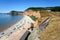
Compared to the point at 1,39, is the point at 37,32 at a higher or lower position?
higher

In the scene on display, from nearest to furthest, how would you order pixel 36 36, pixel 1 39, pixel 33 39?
pixel 33 39 → pixel 36 36 → pixel 1 39

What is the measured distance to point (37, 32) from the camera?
6.95 meters

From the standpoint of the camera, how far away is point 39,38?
6.45m

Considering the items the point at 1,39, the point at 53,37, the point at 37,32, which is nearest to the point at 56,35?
the point at 53,37

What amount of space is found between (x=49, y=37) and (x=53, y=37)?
0.49ft

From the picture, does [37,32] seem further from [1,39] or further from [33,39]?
[1,39]

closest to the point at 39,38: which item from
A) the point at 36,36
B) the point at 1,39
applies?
the point at 36,36

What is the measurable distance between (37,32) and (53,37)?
25.6 inches

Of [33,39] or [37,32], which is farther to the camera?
[37,32]

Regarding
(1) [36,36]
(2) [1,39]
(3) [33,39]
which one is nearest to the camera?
(3) [33,39]

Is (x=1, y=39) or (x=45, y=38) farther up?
(x=45, y=38)

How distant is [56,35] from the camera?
6934 mm

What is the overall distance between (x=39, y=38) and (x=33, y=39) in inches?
15.8

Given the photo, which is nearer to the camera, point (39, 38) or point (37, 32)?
point (39, 38)
